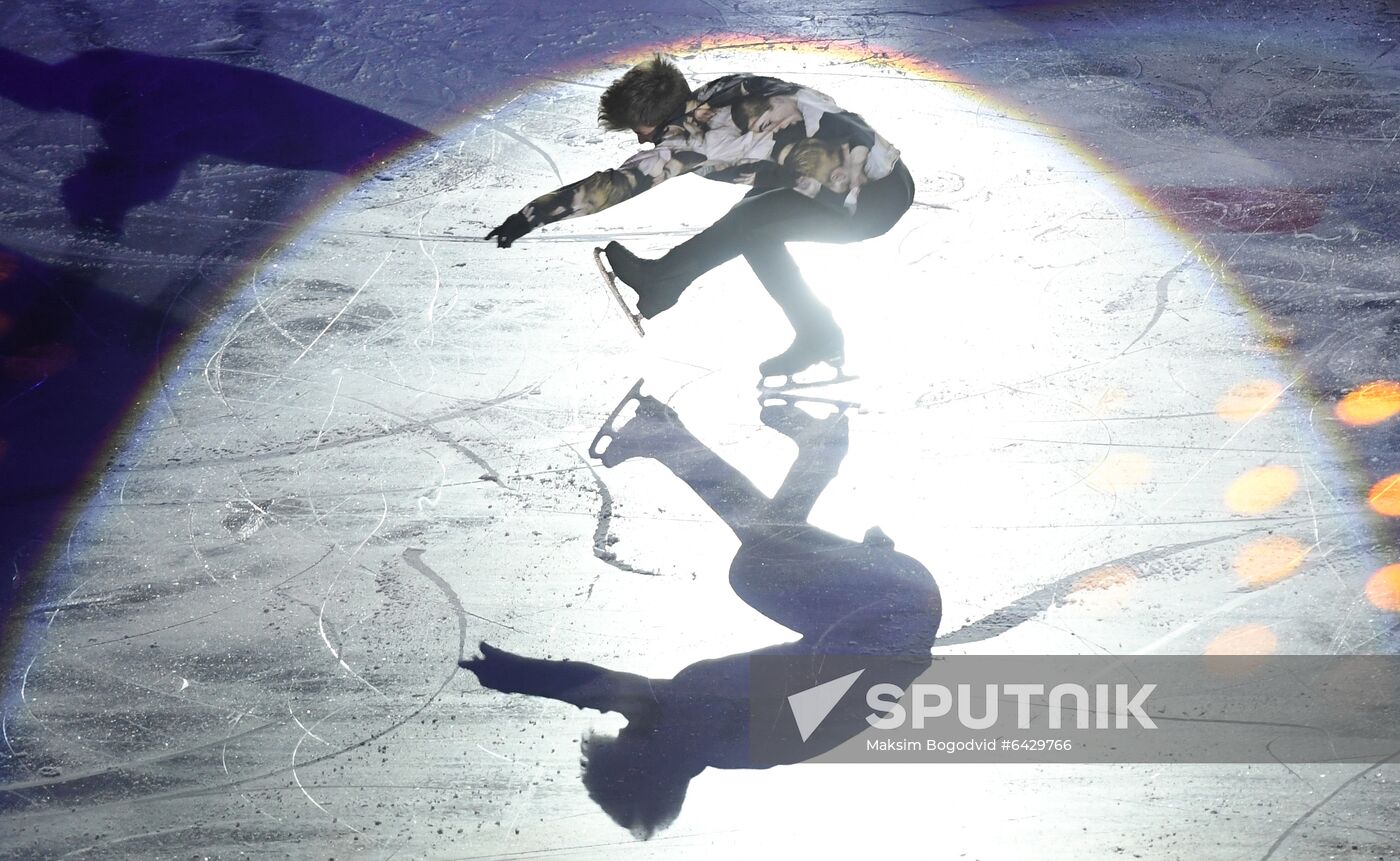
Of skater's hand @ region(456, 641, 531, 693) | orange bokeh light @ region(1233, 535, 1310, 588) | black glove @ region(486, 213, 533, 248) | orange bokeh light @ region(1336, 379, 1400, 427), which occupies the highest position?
black glove @ region(486, 213, 533, 248)

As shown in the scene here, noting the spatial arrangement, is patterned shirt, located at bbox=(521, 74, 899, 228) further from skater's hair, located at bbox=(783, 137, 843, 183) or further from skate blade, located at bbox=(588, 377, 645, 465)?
skate blade, located at bbox=(588, 377, 645, 465)

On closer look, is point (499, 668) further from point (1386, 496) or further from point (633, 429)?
point (1386, 496)

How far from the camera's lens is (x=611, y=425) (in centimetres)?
530

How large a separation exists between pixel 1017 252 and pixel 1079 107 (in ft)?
6.04

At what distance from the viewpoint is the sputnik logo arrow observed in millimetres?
4027

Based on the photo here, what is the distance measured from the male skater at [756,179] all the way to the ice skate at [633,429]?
0.46m

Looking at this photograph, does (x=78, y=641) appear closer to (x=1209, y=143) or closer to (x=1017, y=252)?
(x=1017, y=252)

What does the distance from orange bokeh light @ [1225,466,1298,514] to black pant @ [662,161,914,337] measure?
1877 mm

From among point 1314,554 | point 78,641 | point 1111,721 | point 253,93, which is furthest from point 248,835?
point 253,93

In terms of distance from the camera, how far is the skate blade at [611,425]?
16.9ft

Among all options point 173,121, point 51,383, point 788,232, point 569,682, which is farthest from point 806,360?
point 173,121

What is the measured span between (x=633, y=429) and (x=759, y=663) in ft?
4.68

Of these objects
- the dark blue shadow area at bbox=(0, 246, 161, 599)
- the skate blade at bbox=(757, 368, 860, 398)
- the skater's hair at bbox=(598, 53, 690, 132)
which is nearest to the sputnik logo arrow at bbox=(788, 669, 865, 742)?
the skate blade at bbox=(757, 368, 860, 398)

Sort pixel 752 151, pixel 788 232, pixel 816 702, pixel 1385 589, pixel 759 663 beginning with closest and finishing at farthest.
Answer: pixel 816 702 < pixel 759 663 < pixel 1385 589 < pixel 752 151 < pixel 788 232
